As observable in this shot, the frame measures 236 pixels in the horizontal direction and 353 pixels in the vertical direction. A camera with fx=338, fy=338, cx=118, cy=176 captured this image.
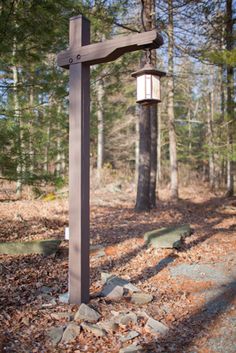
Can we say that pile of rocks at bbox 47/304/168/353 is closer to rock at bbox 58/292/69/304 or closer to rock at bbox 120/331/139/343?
rock at bbox 120/331/139/343

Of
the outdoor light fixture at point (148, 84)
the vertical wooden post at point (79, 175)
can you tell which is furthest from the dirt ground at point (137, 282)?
the outdoor light fixture at point (148, 84)

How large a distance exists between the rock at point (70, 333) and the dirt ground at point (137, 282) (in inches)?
2.4

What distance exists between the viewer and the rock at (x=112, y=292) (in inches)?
188

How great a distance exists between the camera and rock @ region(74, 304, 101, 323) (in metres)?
4.06

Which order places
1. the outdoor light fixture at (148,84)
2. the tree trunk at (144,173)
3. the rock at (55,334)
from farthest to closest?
the tree trunk at (144,173)
the outdoor light fixture at (148,84)
the rock at (55,334)

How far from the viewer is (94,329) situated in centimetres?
380

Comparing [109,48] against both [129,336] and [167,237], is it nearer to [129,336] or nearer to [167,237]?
[129,336]

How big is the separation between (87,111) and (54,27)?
3.43 metres

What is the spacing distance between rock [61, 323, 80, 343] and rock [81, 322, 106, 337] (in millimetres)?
86

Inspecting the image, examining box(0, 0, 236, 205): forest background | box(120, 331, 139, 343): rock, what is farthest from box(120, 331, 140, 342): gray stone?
box(0, 0, 236, 205): forest background

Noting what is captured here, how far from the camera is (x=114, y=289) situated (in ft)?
16.0

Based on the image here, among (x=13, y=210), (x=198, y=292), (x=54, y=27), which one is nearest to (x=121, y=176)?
(x=13, y=210)

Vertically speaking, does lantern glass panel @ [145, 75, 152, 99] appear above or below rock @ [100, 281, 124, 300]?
above

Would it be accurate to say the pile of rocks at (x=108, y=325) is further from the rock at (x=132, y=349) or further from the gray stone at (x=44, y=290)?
the gray stone at (x=44, y=290)
